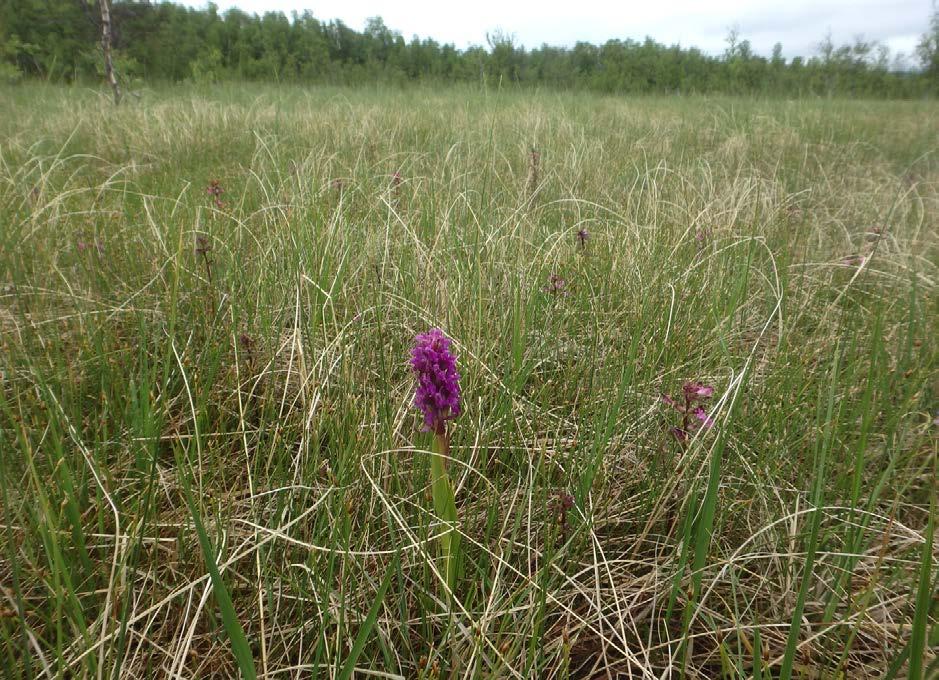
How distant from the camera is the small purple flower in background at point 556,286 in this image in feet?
5.80

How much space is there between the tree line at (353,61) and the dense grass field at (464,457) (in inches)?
88.9

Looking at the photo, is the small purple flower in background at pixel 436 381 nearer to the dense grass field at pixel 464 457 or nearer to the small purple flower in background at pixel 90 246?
the dense grass field at pixel 464 457

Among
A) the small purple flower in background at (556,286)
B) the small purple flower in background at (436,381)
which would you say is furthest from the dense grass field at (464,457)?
the small purple flower in background at (436,381)

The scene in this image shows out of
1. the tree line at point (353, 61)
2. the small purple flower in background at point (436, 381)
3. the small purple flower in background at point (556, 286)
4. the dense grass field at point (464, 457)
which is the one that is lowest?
the dense grass field at point (464, 457)

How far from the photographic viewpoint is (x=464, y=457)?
1277 mm

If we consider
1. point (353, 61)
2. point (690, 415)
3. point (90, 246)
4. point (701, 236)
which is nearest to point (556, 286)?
point (690, 415)

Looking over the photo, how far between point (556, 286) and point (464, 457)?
2.55 ft

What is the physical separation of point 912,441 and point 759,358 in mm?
496

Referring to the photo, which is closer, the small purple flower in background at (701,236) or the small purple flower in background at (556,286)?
the small purple flower in background at (556,286)

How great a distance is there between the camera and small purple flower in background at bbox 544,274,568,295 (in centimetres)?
177

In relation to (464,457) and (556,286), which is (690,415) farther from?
(556,286)

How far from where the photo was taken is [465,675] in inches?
31.8

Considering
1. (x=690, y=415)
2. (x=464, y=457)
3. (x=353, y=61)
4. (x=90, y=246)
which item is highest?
(x=353, y=61)

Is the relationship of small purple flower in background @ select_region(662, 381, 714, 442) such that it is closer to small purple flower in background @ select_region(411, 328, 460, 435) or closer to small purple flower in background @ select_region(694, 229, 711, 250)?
small purple flower in background @ select_region(411, 328, 460, 435)
